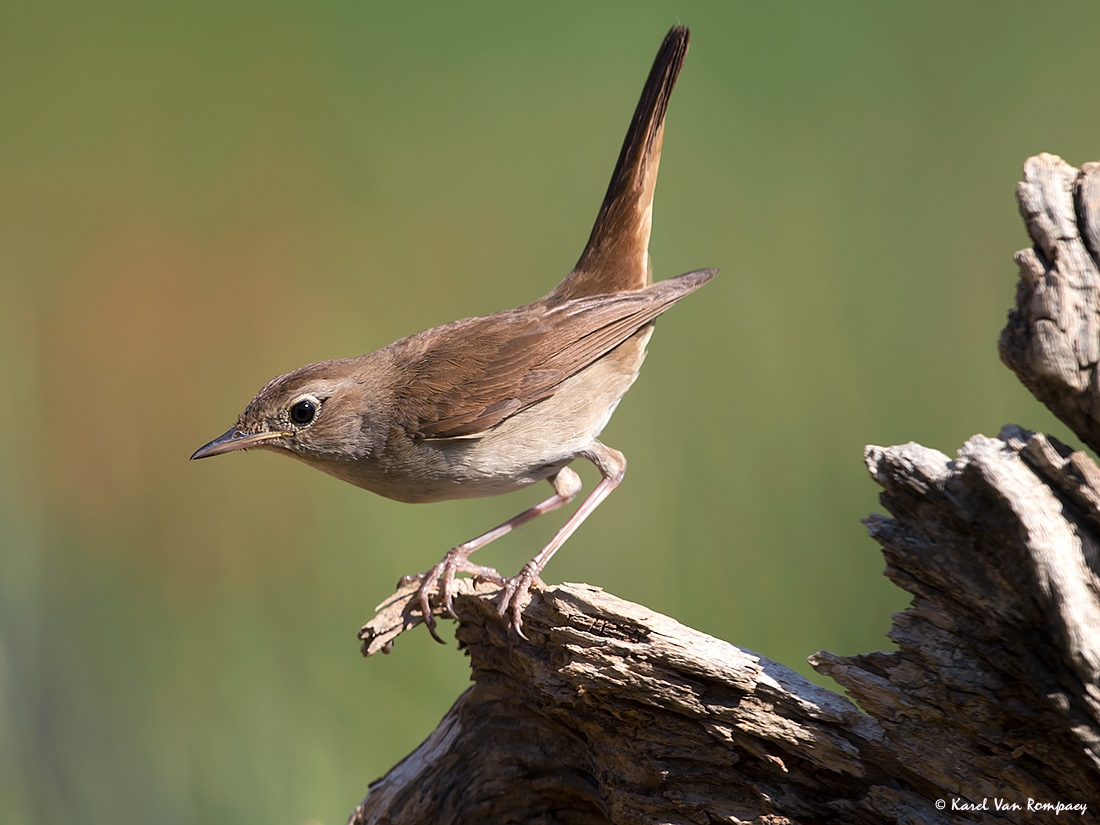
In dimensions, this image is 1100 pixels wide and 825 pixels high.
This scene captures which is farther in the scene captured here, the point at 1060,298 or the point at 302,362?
the point at 302,362

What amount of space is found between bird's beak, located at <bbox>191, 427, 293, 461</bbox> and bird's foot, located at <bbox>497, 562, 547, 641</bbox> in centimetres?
100

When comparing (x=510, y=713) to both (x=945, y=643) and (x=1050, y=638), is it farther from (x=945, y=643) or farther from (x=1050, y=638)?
(x=1050, y=638)

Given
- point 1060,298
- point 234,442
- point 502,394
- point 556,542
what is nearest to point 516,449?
point 502,394

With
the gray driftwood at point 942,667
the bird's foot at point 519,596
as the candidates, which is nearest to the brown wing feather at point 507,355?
the bird's foot at point 519,596

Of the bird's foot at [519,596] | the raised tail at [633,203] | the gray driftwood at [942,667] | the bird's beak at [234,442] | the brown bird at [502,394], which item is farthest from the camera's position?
the raised tail at [633,203]

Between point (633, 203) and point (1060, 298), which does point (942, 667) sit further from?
point (633, 203)

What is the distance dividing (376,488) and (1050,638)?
2.25 m

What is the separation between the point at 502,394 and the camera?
333 centimetres

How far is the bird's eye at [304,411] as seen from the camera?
3.19m

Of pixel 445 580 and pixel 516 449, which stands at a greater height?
pixel 516 449

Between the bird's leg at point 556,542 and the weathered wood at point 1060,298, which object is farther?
the bird's leg at point 556,542

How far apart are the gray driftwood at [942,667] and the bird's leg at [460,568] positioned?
0.64 m

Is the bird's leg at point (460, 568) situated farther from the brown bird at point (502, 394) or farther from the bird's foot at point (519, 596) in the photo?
the bird's foot at point (519, 596)

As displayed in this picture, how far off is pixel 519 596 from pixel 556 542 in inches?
19.7
